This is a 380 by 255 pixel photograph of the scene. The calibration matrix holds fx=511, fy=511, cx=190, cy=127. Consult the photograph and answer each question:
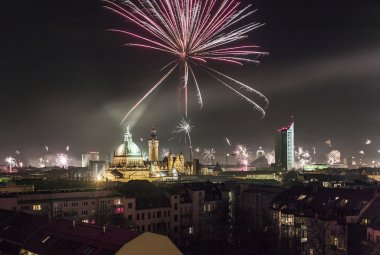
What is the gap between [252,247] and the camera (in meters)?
51.5

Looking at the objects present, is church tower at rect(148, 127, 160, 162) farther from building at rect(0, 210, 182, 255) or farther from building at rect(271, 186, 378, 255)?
building at rect(0, 210, 182, 255)

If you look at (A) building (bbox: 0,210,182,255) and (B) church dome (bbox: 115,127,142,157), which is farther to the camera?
(B) church dome (bbox: 115,127,142,157)

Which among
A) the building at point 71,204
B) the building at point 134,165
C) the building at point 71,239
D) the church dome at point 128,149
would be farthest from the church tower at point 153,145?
the building at point 71,239

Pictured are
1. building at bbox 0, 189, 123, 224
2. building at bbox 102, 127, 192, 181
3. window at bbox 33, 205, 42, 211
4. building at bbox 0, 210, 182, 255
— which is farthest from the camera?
building at bbox 102, 127, 192, 181

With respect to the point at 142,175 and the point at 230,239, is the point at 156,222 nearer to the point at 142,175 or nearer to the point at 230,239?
the point at 230,239

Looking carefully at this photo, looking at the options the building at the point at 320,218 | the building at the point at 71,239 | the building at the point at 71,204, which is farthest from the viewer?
the building at the point at 71,204

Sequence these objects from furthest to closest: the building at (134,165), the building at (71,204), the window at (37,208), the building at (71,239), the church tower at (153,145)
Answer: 1. the church tower at (153,145)
2. the building at (134,165)
3. the window at (37,208)
4. the building at (71,204)
5. the building at (71,239)

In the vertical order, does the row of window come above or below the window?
below

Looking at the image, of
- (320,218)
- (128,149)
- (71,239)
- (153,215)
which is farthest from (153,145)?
(71,239)

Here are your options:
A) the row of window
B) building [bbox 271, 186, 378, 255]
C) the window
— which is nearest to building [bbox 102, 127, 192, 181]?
the row of window

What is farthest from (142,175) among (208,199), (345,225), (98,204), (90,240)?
(90,240)

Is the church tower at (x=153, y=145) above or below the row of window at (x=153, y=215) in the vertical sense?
above

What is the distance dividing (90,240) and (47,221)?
8.51 meters

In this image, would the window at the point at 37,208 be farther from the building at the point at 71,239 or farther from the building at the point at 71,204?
the building at the point at 71,239
